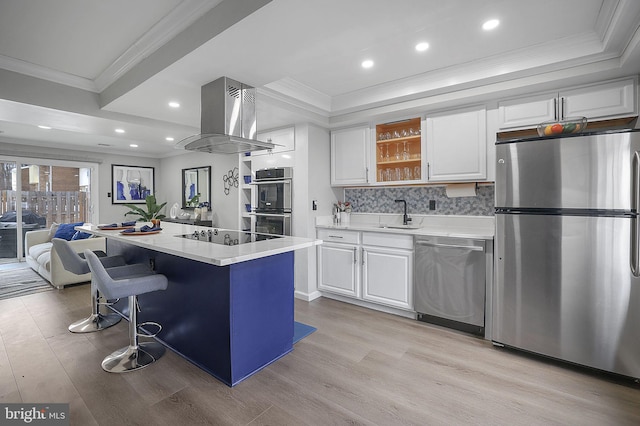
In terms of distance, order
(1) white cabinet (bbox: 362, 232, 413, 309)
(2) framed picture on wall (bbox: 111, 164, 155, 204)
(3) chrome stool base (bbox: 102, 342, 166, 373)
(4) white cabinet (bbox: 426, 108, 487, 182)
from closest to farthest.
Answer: (3) chrome stool base (bbox: 102, 342, 166, 373) < (4) white cabinet (bbox: 426, 108, 487, 182) < (1) white cabinet (bbox: 362, 232, 413, 309) < (2) framed picture on wall (bbox: 111, 164, 155, 204)

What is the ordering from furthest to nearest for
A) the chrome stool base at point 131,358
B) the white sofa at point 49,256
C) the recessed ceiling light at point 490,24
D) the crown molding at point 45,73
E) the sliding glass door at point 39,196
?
1. the sliding glass door at point 39,196
2. the white sofa at point 49,256
3. the crown molding at point 45,73
4. the chrome stool base at point 131,358
5. the recessed ceiling light at point 490,24

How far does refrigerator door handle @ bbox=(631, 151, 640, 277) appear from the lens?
1989mm

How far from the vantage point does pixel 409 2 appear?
166 cm

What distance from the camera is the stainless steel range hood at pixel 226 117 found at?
8.59ft

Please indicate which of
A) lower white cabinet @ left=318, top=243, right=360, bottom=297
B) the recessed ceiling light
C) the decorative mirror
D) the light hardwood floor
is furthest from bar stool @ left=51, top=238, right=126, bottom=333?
the recessed ceiling light

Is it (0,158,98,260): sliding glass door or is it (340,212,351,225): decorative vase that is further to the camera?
(0,158,98,260): sliding glass door

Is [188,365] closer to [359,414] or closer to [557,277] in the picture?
[359,414]

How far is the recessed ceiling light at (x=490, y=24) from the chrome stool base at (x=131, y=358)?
3.45 m

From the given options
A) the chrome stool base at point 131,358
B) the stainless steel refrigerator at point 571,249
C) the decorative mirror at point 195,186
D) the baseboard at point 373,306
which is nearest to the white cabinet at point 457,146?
the stainless steel refrigerator at point 571,249

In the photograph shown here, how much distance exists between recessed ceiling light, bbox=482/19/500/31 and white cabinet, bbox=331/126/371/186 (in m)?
1.71

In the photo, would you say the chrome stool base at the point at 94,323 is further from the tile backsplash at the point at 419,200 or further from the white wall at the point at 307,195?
the tile backsplash at the point at 419,200

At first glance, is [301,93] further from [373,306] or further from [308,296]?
[373,306]

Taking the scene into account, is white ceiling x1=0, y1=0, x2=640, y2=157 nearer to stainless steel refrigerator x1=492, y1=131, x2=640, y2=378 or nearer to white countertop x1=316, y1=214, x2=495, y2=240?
stainless steel refrigerator x1=492, y1=131, x2=640, y2=378

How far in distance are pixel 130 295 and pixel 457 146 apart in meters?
3.15
